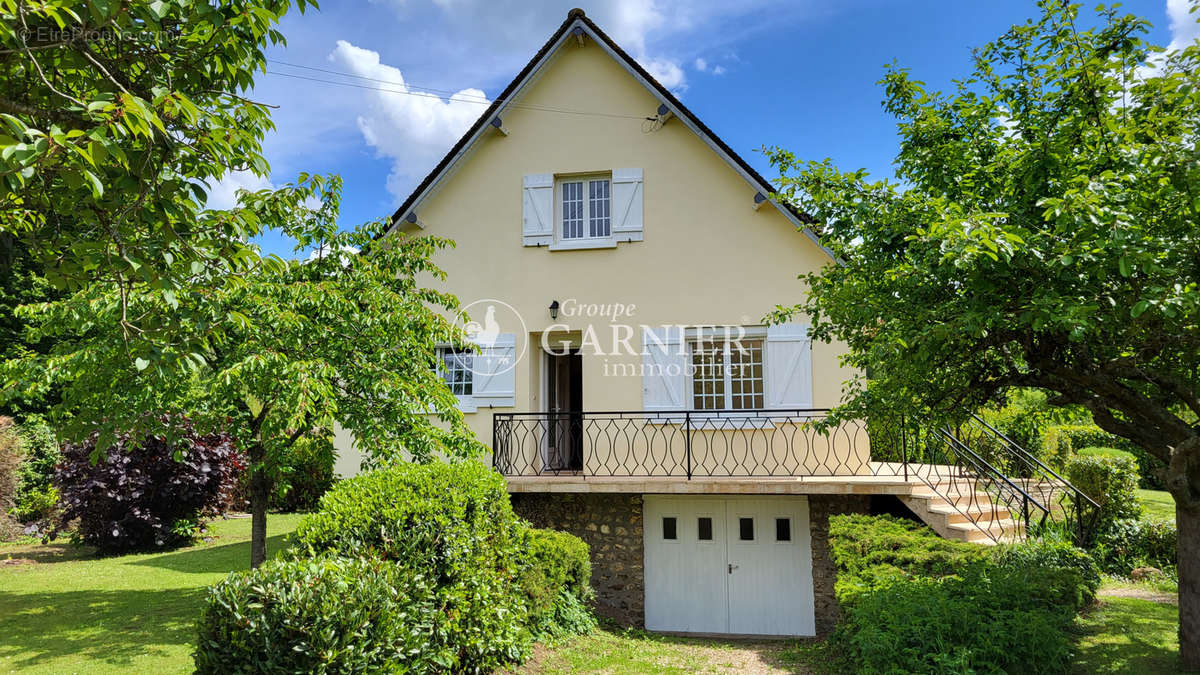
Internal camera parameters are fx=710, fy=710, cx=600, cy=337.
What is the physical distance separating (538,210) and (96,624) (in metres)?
7.61

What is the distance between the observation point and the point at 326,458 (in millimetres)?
7832

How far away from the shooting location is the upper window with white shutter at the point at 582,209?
11.1m

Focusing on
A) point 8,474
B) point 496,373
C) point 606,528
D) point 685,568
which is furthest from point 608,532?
point 8,474

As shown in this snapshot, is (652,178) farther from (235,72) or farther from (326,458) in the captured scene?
(235,72)

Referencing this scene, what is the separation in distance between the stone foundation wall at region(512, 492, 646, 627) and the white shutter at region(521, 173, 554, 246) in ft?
13.1

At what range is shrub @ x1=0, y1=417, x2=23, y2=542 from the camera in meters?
11.7

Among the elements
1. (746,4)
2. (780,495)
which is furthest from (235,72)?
(780,495)

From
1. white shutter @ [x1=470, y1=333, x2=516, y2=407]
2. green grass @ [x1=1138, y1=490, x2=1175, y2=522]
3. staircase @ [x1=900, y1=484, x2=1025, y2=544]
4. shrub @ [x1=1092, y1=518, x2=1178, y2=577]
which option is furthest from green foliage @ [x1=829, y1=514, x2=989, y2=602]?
green grass @ [x1=1138, y1=490, x2=1175, y2=522]

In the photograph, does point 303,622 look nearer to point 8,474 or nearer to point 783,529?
point 783,529

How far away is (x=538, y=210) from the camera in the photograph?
1127 centimetres

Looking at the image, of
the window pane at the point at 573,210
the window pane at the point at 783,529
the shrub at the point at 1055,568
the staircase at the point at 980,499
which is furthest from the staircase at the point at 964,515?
the window pane at the point at 573,210

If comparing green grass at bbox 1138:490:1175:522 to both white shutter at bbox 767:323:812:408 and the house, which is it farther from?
white shutter at bbox 767:323:812:408

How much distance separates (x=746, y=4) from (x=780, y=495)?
22.4 feet

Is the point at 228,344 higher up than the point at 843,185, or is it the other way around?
the point at 843,185
